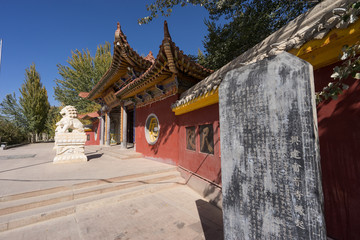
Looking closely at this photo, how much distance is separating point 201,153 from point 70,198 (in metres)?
2.94

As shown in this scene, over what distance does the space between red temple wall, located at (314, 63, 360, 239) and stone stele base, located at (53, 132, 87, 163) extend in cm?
723

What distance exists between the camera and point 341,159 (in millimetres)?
1790

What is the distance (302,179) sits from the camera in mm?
1215

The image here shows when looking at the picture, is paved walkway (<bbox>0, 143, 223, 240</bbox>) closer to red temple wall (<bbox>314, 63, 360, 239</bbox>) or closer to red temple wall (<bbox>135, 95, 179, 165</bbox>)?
red temple wall (<bbox>314, 63, 360, 239</bbox>)

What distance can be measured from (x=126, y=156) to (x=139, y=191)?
3475mm

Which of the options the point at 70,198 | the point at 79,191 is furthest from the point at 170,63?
the point at 70,198

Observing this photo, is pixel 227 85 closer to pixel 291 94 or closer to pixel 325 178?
pixel 291 94

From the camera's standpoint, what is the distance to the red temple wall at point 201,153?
3.52 meters

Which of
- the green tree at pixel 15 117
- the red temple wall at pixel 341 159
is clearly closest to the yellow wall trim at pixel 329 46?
the red temple wall at pixel 341 159

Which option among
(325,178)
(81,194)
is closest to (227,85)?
(325,178)

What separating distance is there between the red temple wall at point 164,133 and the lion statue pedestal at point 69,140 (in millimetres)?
2445

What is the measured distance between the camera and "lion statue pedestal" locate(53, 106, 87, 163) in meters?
6.06

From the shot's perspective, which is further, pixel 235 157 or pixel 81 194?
pixel 81 194

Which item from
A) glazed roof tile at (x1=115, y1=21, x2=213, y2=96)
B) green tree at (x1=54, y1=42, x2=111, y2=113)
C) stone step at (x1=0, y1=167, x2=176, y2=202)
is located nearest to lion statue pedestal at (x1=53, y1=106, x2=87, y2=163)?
stone step at (x1=0, y1=167, x2=176, y2=202)
